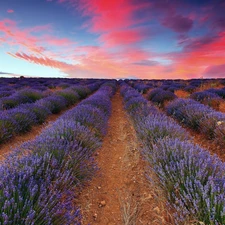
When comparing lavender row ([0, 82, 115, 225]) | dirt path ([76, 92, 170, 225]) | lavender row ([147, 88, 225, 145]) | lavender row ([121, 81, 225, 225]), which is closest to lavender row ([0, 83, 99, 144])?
lavender row ([0, 82, 115, 225])

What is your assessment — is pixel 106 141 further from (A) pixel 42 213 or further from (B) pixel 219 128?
(A) pixel 42 213

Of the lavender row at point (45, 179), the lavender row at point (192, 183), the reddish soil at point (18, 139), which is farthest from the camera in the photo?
the reddish soil at point (18, 139)

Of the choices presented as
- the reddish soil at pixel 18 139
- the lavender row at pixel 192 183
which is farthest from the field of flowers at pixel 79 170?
the reddish soil at pixel 18 139

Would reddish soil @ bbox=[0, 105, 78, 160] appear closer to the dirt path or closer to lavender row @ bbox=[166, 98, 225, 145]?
the dirt path

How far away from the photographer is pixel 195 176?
6.44ft

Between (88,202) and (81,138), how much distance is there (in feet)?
3.45

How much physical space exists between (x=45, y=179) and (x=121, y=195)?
3.71ft

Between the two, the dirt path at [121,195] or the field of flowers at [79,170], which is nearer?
the field of flowers at [79,170]

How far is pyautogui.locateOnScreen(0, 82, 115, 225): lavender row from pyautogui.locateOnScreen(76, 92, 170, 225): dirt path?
10.7 inches

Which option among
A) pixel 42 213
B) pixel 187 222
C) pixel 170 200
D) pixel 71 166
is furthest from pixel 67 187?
pixel 187 222

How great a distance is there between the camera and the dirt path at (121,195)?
2.14m

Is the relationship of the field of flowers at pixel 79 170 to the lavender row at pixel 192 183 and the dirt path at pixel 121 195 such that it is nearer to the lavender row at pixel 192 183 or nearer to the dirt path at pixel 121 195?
the lavender row at pixel 192 183

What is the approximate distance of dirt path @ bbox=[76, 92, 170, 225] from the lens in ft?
7.02

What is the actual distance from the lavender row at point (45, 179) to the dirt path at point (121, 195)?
0.89 feet
